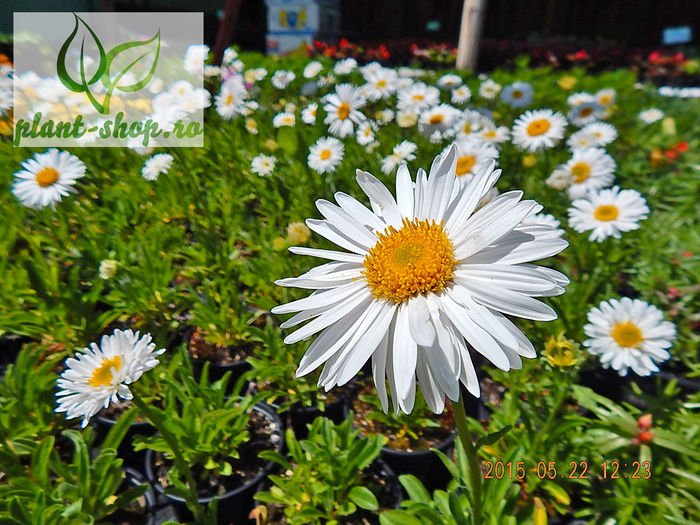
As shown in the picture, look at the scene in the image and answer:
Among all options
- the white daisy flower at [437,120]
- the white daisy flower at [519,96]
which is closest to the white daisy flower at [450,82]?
the white daisy flower at [519,96]

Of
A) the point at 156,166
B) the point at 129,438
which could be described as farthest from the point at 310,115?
the point at 129,438

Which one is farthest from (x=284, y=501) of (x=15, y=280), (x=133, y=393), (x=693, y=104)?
(x=693, y=104)

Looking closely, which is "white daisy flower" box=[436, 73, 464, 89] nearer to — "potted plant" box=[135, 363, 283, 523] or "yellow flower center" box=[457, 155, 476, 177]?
"yellow flower center" box=[457, 155, 476, 177]

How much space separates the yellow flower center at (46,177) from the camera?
2.05 metres

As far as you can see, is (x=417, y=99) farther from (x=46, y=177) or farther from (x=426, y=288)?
(x=426, y=288)

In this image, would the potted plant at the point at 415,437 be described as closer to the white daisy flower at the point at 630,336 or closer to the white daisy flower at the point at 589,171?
the white daisy flower at the point at 630,336

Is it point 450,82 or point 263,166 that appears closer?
point 263,166

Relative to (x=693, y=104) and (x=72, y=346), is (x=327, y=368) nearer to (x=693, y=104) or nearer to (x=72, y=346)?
(x=72, y=346)

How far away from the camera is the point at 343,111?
2.73 m

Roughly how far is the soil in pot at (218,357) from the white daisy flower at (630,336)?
4.41 ft

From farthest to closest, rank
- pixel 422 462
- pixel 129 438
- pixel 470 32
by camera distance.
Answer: pixel 470 32 → pixel 129 438 → pixel 422 462

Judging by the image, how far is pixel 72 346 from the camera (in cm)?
187

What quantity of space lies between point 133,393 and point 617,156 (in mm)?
3743

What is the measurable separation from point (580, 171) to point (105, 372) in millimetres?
2073
